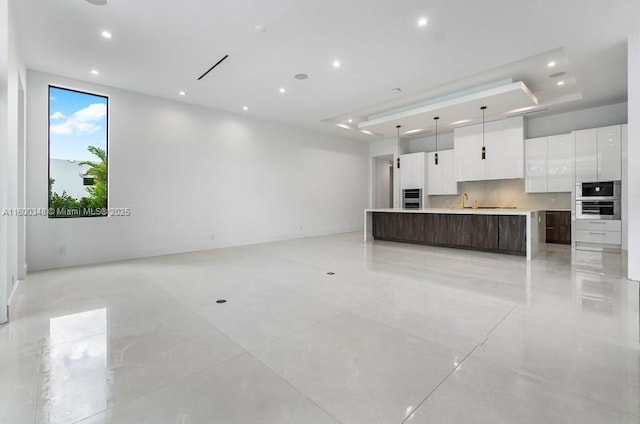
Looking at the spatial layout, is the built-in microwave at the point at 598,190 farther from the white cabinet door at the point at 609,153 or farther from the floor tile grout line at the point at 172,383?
the floor tile grout line at the point at 172,383

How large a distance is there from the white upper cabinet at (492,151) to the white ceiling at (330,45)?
1500 millimetres

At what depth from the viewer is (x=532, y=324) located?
8.44 feet

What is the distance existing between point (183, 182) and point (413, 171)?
6725mm

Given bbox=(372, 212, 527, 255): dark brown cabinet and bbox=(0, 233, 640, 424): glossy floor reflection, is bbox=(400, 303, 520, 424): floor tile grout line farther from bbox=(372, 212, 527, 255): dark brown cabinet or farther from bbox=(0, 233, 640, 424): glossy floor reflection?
bbox=(372, 212, 527, 255): dark brown cabinet

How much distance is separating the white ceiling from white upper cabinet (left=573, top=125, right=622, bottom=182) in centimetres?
80

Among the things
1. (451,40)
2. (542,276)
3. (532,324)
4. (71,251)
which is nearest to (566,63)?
(451,40)

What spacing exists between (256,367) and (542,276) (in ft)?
13.9

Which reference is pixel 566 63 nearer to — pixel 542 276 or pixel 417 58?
pixel 417 58

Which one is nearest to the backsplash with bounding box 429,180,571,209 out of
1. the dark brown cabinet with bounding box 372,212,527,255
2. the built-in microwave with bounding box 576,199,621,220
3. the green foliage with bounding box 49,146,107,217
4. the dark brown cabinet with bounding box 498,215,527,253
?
the built-in microwave with bounding box 576,199,621,220

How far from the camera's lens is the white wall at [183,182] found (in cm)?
501

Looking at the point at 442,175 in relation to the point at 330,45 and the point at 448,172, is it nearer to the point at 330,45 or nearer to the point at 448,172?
the point at 448,172

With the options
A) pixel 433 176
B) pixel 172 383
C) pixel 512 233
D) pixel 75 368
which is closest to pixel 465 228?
pixel 512 233

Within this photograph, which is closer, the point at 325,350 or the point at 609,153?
the point at 325,350

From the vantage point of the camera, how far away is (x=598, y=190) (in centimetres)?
643
